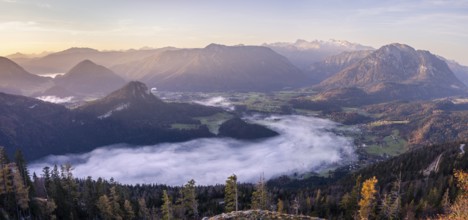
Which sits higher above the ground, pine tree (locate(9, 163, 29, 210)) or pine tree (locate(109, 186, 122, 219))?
pine tree (locate(9, 163, 29, 210))

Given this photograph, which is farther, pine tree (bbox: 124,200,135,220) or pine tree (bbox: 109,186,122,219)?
pine tree (bbox: 124,200,135,220)

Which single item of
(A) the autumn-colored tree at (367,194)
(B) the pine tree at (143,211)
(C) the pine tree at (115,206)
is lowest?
(B) the pine tree at (143,211)

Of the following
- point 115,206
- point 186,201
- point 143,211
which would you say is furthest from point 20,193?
point 186,201

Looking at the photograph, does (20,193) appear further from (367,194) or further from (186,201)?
(367,194)

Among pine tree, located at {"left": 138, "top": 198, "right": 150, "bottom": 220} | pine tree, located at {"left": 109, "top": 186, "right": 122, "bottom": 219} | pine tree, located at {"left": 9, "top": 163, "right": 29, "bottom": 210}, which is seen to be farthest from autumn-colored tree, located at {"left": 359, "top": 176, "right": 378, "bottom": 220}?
pine tree, located at {"left": 9, "top": 163, "right": 29, "bottom": 210}

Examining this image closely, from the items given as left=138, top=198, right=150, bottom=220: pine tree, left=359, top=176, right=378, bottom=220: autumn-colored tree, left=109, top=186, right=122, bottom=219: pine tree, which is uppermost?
left=359, top=176, right=378, bottom=220: autumn-colored tree

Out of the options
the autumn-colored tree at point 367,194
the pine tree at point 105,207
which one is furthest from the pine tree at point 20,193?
the autumn-colored tree at point 367,194

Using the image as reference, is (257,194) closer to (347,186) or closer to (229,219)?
(229,219)

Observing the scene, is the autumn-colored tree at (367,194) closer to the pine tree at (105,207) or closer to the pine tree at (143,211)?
the pine tree at (143,211)

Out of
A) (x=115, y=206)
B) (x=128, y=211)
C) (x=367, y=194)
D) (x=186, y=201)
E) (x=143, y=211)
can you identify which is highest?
(x=367, y=194)

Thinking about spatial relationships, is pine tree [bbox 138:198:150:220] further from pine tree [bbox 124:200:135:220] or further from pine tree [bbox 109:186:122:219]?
pine tree [bbox 109:186:122:219]

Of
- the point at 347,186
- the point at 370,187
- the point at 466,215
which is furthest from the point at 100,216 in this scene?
the point at 347,186
